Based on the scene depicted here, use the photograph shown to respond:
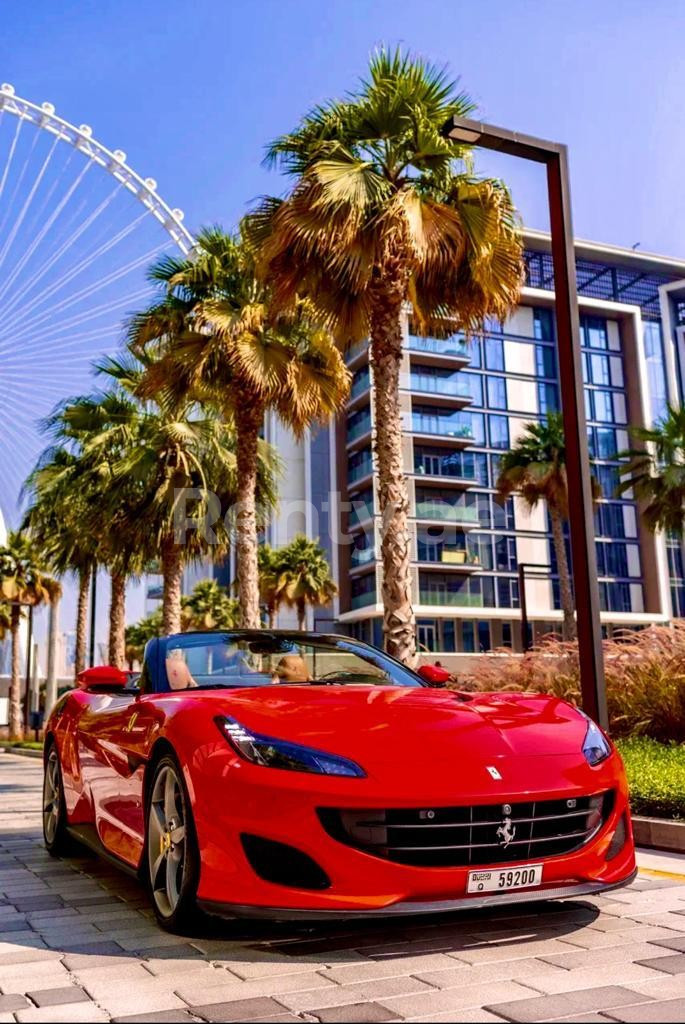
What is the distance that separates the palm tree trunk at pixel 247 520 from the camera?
16.0m

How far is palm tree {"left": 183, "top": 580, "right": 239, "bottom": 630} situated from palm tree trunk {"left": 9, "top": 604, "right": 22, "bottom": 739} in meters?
15.6

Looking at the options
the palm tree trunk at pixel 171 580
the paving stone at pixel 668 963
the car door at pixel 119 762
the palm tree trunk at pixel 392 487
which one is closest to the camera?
the paving stone at pixel 668 963

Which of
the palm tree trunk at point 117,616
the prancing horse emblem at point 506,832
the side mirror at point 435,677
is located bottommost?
the prancing horse emblem at point 506,832

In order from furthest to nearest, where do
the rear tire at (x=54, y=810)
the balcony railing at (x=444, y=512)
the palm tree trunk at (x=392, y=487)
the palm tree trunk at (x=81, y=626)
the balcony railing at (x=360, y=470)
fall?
the balcony railing at (x=360, y=470)
the balcony railing at (x=444, y=512)
the palm tree trunk at (x=81, y=626)
the palm tree trunk at (x=392, y=487)
the rear tire at (x=54, y=810)

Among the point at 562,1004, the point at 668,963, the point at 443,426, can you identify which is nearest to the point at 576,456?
the point at 668,963

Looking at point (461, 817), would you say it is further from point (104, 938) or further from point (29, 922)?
point (29, 922)

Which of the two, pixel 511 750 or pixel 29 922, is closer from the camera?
pixel 511 750

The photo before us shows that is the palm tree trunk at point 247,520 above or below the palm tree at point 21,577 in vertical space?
Result: below

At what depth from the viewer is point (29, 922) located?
468cm

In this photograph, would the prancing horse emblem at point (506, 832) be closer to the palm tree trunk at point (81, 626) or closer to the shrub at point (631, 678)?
the shrub at point (631, 678)

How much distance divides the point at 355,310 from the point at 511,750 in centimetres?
1031

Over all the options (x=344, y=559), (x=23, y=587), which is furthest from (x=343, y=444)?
(x=23, y=587)

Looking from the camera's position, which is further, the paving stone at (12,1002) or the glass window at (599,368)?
the glass window at (599,368)

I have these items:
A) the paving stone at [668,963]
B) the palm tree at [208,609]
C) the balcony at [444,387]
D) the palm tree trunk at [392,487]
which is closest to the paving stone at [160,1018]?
the paving stone at [668,963]
